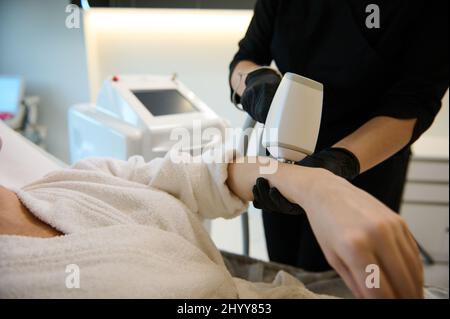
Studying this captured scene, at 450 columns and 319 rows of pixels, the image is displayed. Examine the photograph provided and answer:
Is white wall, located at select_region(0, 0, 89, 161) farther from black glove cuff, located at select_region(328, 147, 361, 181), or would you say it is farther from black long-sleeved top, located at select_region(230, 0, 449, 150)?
black glove cuff, located at select_region(328, 147, 361, 181)

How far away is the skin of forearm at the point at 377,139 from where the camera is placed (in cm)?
78

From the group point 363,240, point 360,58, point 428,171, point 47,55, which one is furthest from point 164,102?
point 428,171

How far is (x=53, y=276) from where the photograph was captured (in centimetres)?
56

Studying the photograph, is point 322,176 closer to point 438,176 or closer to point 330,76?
point 330,76

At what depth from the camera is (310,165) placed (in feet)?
2.21

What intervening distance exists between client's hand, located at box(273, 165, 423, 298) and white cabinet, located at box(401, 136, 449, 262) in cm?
173

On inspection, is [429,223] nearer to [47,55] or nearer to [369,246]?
[369,246]

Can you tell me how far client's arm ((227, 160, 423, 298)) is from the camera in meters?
0.39

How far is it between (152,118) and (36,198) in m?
0.54

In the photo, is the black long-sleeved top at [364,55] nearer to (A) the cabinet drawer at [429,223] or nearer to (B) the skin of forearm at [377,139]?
(B) the skin of forearm at [377,139]

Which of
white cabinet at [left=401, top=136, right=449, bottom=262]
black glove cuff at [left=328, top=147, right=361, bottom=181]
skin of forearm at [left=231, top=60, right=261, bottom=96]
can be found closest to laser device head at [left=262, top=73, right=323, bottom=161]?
black glove cuff at [left=328, top=147, right=361, bottom=181]

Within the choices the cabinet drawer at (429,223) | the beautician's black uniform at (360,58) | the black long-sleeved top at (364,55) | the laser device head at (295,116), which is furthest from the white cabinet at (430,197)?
the laser device head at (295,116)

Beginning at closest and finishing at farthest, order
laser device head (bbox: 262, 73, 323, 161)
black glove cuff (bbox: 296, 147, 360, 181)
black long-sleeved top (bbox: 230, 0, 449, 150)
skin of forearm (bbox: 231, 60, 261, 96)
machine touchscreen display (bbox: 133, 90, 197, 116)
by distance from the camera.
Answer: laser device head (bbox: 262, 73, 323, 161)
black glove cuff (bbox: 296, 147, 360, 181)
black long-sleeved top (bbox: 230, 0, 449, 150)
skin of forearm (bbox: 231, 60, 261, 96)
machine touchscreen display (bbox: 133, 90, 197, 116)
